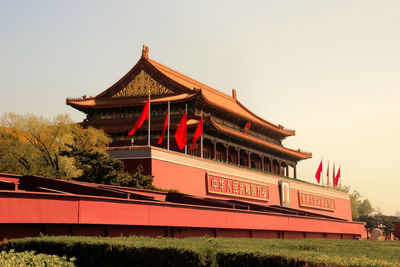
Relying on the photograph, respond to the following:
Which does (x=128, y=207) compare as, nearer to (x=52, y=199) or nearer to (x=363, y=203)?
(x=52, y=199)

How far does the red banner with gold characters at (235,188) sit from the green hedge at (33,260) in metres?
22.0

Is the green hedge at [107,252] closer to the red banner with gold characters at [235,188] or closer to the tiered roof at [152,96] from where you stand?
the red banner with gold characters at [235,188]

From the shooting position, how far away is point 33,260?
934 centimetres

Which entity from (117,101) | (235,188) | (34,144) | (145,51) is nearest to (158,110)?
(117,101)

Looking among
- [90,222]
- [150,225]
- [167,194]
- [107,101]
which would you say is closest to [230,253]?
[90,222]

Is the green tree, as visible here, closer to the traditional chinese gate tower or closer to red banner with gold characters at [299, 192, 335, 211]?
the traditional chinese gate tower

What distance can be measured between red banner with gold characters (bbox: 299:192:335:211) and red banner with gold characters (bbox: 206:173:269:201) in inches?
297

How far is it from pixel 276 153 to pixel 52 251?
41685 mm

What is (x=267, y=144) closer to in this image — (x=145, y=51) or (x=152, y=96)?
(x=152, y=96)

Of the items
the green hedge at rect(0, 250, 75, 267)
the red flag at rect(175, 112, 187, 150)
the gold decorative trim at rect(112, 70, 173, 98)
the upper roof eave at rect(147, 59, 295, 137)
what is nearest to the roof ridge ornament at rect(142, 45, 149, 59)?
the upper roof eave at rect(147, 59, 295, 137)

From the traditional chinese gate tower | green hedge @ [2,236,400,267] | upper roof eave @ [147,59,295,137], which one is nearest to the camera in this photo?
green hedge @ [2,236,400,267]

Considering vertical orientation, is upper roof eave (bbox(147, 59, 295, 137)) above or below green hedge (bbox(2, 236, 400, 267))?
above

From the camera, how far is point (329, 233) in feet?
88.2

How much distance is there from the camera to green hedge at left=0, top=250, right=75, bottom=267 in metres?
9.12
